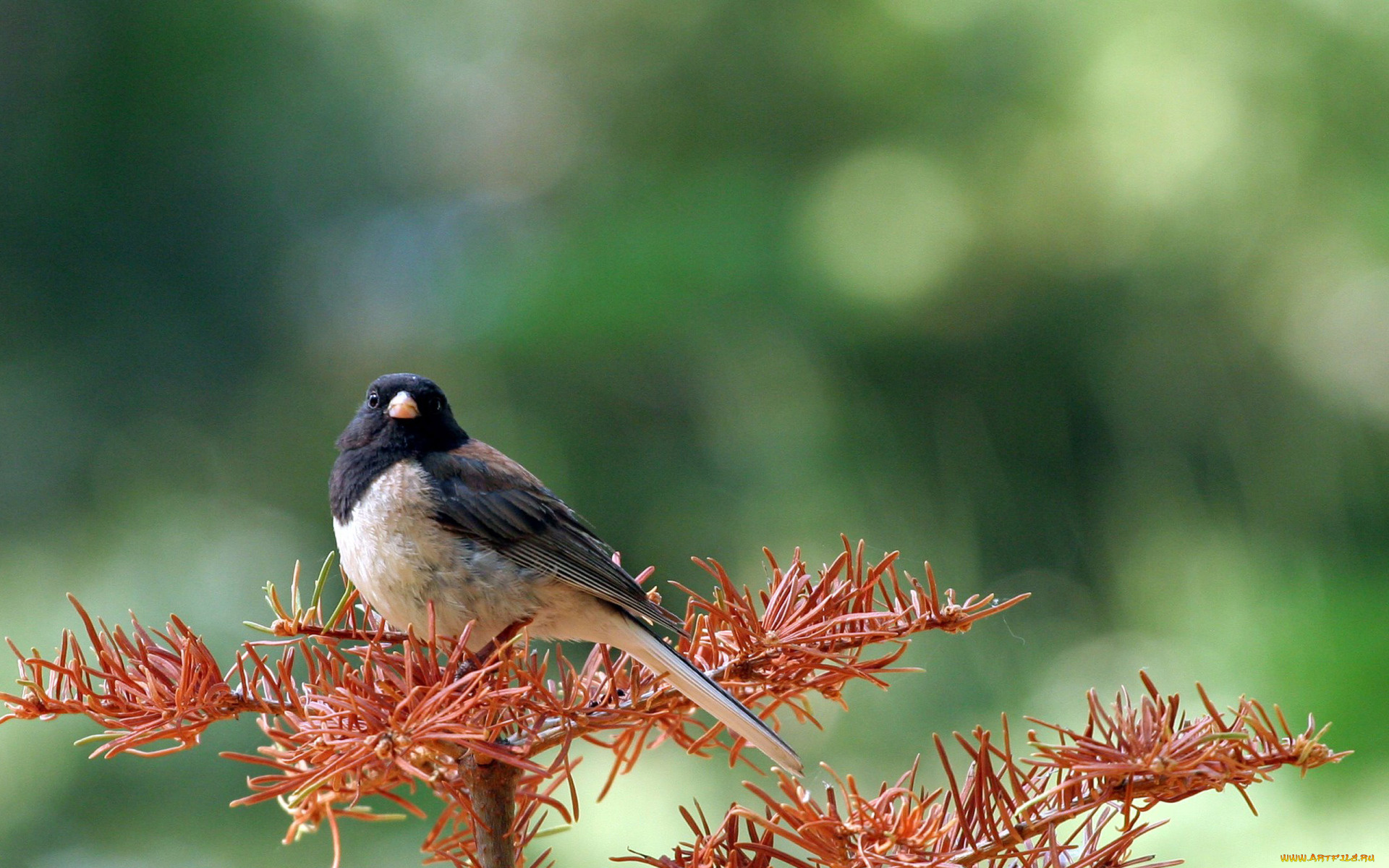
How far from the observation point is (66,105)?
3.76m

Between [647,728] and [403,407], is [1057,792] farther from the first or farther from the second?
[403,407]

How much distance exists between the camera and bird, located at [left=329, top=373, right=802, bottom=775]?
136cm

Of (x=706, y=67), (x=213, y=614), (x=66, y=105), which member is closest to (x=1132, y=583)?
(x=706, y=67)

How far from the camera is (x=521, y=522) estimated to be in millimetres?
1499

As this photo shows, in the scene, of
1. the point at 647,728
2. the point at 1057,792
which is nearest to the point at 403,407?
the point at 647,728

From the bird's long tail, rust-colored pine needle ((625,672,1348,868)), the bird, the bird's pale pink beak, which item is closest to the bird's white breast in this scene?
the bird

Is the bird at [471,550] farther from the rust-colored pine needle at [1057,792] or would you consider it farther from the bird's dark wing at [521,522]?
the rust-colored pine needle at [1057,792]

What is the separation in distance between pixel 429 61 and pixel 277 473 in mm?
1503

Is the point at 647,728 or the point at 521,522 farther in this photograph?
the point at 521,522

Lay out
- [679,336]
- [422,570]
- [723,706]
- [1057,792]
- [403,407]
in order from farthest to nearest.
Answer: [679,336] → [403,407] → [422,570] → [723,706] → [1057,792]

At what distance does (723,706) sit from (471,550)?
538 mm

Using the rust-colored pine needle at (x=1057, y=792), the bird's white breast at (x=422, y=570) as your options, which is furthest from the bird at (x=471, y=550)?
the rust-colored pine needle at (x=1057, y=792)

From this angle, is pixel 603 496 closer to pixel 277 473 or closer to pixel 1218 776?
pixel 277 473

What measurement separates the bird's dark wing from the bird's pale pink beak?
8cm
